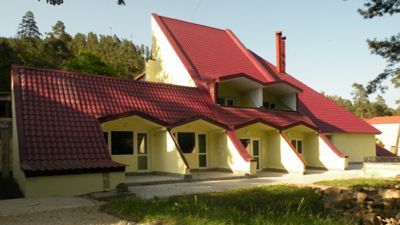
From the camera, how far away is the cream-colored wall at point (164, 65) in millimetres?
25172

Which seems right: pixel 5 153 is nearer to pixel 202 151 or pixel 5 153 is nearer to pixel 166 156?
pixel 166 156

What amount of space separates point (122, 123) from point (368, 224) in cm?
1300

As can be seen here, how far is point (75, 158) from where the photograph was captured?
47.3ft

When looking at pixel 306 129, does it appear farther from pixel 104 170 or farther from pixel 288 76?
pixel 104 170

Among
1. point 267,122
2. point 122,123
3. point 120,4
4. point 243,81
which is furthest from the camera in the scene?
point 243,81

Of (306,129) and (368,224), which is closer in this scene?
(368,224)

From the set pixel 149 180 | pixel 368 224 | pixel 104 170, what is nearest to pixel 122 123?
pixel 149 180

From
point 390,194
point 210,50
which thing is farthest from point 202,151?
point 390,194

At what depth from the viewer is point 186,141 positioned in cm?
2130

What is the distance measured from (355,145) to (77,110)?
23012 mm

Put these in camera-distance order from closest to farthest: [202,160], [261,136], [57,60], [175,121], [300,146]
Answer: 1. [175,121]
2. [202,160]
3. [261,136]
4. [300,146]
5. [57,60]

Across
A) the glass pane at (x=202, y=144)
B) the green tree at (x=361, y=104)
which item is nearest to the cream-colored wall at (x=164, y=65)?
the glass pane at (x=202, y=144)

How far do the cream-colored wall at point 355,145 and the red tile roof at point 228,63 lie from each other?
59 cm

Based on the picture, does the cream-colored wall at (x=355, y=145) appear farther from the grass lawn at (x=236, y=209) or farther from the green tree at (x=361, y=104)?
the green tree at (x=361, y=104)
